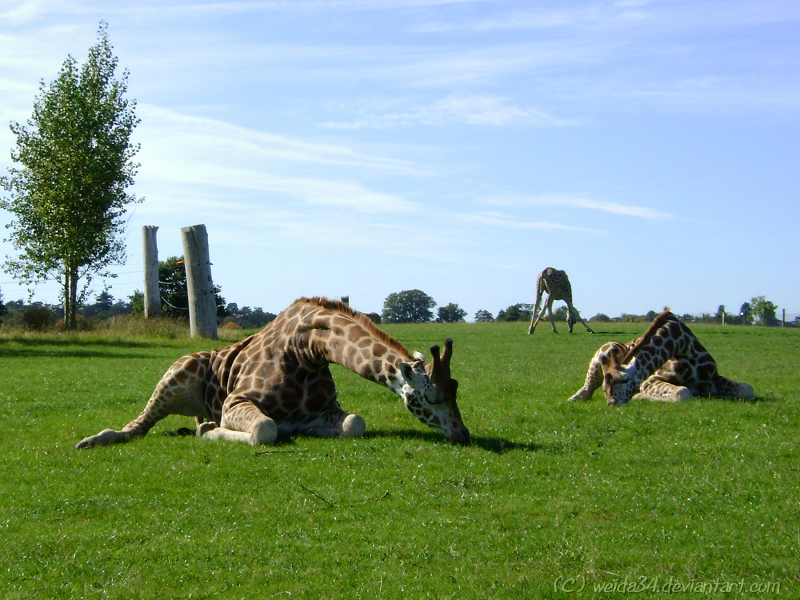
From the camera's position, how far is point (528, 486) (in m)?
7.92

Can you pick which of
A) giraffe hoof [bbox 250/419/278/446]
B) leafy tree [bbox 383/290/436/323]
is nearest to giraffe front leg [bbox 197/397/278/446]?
giraffe hoof [bbox 250/419/278/446]

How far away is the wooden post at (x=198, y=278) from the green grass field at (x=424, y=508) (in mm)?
16506

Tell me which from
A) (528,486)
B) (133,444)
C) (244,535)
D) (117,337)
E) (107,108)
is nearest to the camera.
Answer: (244,535)

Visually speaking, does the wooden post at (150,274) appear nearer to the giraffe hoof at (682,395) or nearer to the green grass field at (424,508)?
the green grass field at (424,508)

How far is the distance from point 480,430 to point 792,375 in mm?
9198

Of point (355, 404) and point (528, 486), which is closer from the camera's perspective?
point (528, 486)

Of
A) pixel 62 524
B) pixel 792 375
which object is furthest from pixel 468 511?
pixel 792 375

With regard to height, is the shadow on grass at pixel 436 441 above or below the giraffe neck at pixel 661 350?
below

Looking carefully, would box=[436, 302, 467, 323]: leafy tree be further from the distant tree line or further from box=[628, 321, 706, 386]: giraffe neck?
box=[628, 321, 706, 386]: giraffe neck

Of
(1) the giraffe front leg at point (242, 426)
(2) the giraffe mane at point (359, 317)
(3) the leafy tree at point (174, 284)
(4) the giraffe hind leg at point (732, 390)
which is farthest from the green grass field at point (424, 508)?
(3) the leafy tree at point (174, 284)

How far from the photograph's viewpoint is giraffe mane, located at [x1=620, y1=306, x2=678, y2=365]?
41.2 ft

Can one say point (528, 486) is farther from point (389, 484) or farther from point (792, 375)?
point (792, 375)

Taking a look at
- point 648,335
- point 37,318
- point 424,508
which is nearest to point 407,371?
point 424,508

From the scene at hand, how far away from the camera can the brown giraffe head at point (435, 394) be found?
942 cm
